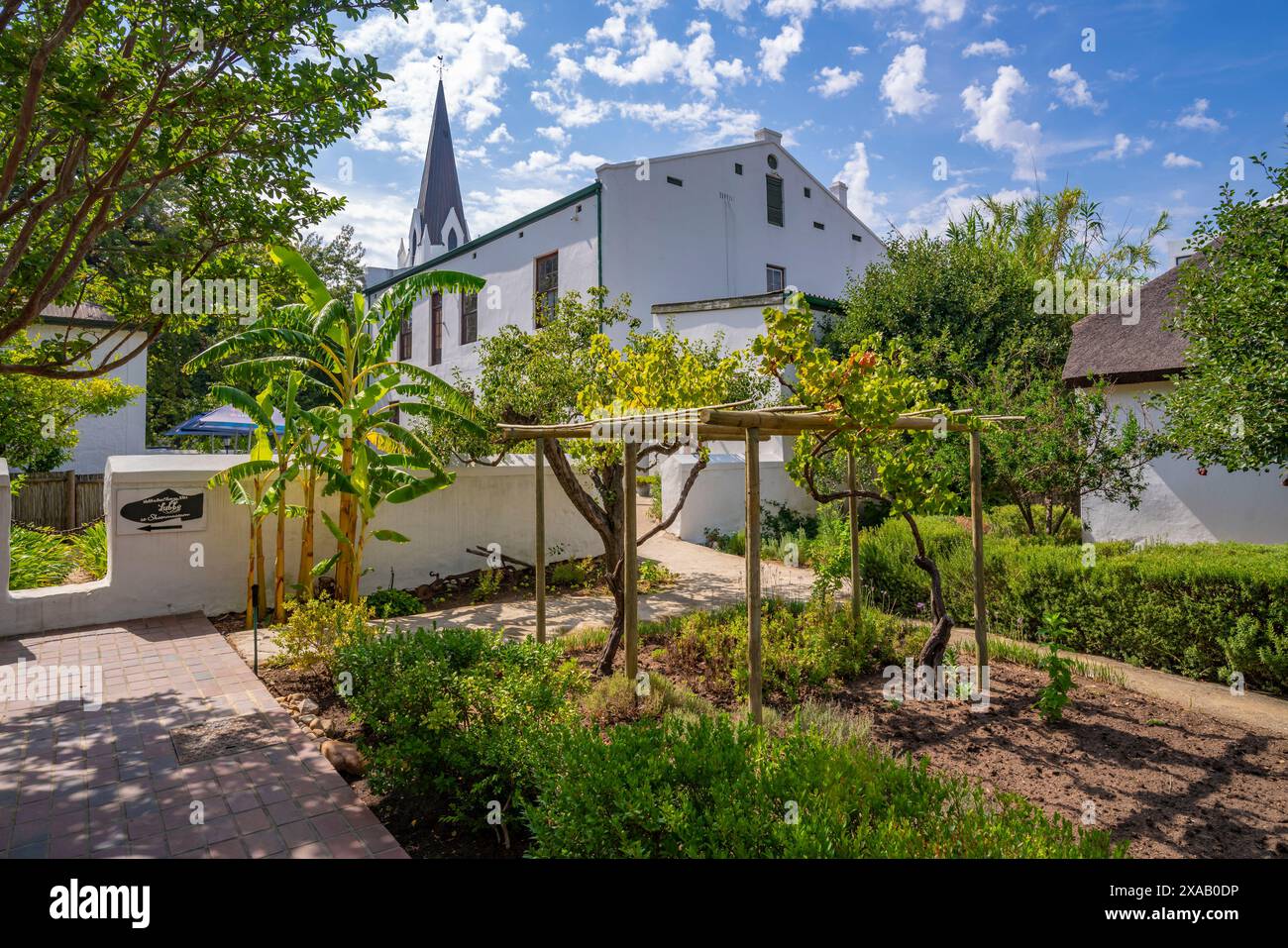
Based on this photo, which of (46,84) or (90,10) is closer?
(46,84)

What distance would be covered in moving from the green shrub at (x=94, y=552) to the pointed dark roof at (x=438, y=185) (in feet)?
90.5

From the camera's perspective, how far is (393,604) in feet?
34.1

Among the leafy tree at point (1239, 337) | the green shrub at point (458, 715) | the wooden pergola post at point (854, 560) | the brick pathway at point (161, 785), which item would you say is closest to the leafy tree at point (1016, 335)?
the wooden pergola post at point (854, 560)

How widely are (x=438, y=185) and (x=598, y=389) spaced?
33793 mm

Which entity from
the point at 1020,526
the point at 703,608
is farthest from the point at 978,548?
the point at 1020,526

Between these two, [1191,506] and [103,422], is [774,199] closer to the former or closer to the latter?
[1191,506]

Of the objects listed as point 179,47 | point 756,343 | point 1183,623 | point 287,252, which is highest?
point 179,47

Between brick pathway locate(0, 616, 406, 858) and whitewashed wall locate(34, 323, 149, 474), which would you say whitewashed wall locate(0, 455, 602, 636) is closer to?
brick pathway locate(0, 616, 406, 858)

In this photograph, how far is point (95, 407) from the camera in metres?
→ 14.7

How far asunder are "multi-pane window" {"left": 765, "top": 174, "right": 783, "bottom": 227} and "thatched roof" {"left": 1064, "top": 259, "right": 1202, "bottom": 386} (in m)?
11.1

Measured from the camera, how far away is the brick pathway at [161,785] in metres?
4.10

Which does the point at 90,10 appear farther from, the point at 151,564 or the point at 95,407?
the point at 95,407
